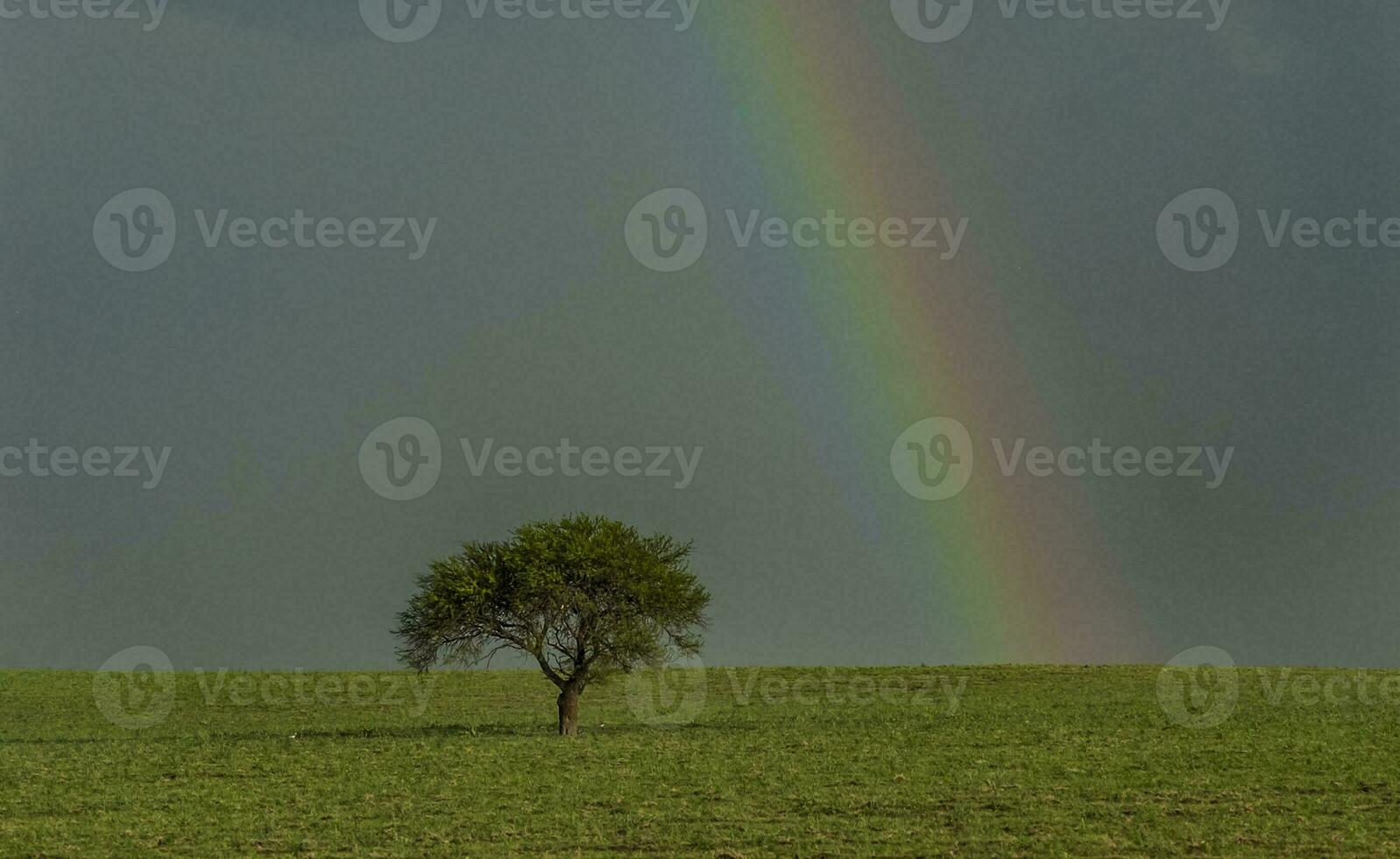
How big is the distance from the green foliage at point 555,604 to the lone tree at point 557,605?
4 cm

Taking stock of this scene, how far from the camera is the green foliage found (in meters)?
54.0

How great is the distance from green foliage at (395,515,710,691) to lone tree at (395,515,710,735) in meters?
0.04

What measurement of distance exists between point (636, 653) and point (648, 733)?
145 inches

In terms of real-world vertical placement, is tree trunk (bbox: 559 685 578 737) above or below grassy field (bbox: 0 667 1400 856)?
above

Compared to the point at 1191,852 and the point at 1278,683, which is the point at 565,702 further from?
the point at 1278,683

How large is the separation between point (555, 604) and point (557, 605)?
0.11m

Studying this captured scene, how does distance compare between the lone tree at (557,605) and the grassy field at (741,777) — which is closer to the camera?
the grassy field at (741,777)

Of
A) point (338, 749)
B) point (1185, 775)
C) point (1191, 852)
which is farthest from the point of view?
point (338, 749)

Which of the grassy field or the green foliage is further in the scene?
the green foliage

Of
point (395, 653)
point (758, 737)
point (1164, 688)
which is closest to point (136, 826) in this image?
point (395, 653)

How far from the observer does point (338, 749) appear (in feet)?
166

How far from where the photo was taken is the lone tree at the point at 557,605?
54.0 meters

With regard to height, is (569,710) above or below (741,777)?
above

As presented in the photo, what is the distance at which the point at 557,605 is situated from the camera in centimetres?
5403
